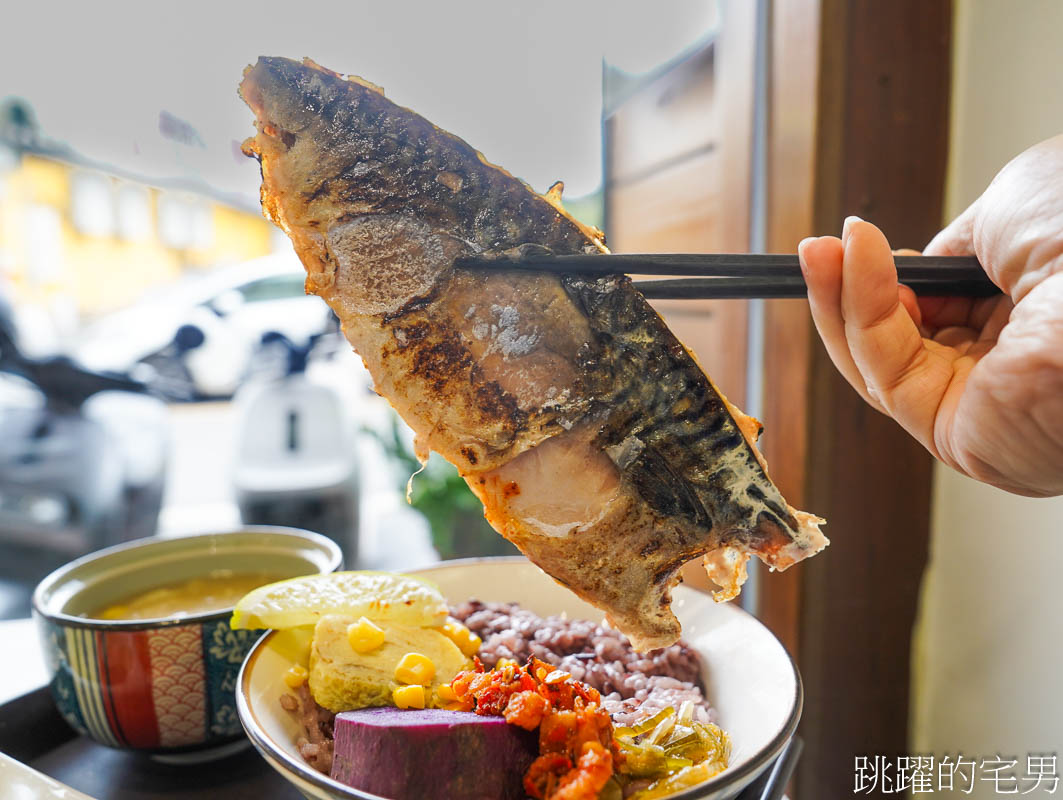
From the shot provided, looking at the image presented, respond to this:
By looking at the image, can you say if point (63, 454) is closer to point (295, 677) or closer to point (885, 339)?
point (295, 677)

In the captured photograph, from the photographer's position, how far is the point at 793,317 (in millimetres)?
1649

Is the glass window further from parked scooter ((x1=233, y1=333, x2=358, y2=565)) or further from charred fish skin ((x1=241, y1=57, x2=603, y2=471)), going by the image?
charred fish skin ((x1=241, y1=57, x2=603, y2=471))

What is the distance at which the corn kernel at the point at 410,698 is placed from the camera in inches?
31.4

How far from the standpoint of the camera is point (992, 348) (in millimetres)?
839

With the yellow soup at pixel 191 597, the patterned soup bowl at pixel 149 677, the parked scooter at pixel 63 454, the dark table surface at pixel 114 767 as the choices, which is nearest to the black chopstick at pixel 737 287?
the dark table surface at pixel 114 767

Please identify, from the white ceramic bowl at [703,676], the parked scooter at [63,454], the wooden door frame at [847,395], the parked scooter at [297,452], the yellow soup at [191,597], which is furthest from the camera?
the parked scooter at [63,454]

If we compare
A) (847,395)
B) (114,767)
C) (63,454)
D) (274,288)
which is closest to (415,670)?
(114,767)

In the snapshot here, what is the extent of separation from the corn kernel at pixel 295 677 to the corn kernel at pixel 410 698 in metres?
0.14

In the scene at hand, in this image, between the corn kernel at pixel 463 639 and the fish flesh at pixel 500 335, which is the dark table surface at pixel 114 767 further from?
the fish flesh at pixel 500 335

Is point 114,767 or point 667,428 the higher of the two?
point 667,428

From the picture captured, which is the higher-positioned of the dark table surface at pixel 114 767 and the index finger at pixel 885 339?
the index finger at pixel 885 339

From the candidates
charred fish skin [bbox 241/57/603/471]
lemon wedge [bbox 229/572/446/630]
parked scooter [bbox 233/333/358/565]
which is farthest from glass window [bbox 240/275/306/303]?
charred fish skin [bbox 241/57/603/471]

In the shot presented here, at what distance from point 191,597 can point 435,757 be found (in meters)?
0.66

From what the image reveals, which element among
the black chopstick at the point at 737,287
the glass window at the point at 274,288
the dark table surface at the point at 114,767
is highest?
the glass window at the point at 274,288
